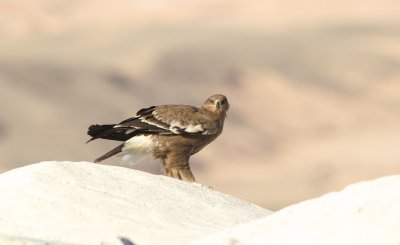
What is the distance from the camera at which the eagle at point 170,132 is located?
1667 cm

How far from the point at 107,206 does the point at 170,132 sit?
3354 millimetres

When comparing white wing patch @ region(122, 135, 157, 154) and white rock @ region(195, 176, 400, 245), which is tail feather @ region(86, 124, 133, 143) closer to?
white wing patch @ region(122, 135, 157, 154)

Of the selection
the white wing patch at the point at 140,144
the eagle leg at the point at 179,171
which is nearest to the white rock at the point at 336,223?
the eagle leg at the point at 179,171

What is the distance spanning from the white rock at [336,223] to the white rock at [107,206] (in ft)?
6.01

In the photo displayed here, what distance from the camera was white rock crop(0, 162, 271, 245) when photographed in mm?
12711

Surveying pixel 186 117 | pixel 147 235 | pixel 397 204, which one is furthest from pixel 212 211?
pixel 397 204

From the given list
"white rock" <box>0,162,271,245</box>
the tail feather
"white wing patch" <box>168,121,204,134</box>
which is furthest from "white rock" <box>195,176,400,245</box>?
the tail feather

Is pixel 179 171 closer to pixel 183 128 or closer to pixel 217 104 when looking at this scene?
pixel 183 128

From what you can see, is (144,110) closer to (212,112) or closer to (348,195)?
(212,112)

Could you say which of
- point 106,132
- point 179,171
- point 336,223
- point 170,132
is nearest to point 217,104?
point 170,132

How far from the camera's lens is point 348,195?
11000 millimetres

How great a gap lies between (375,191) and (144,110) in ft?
23.8

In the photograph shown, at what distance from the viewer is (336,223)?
10445 millimetres

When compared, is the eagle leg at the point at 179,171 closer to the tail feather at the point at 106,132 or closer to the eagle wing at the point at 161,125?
the eagle wing at the point at 161,125
